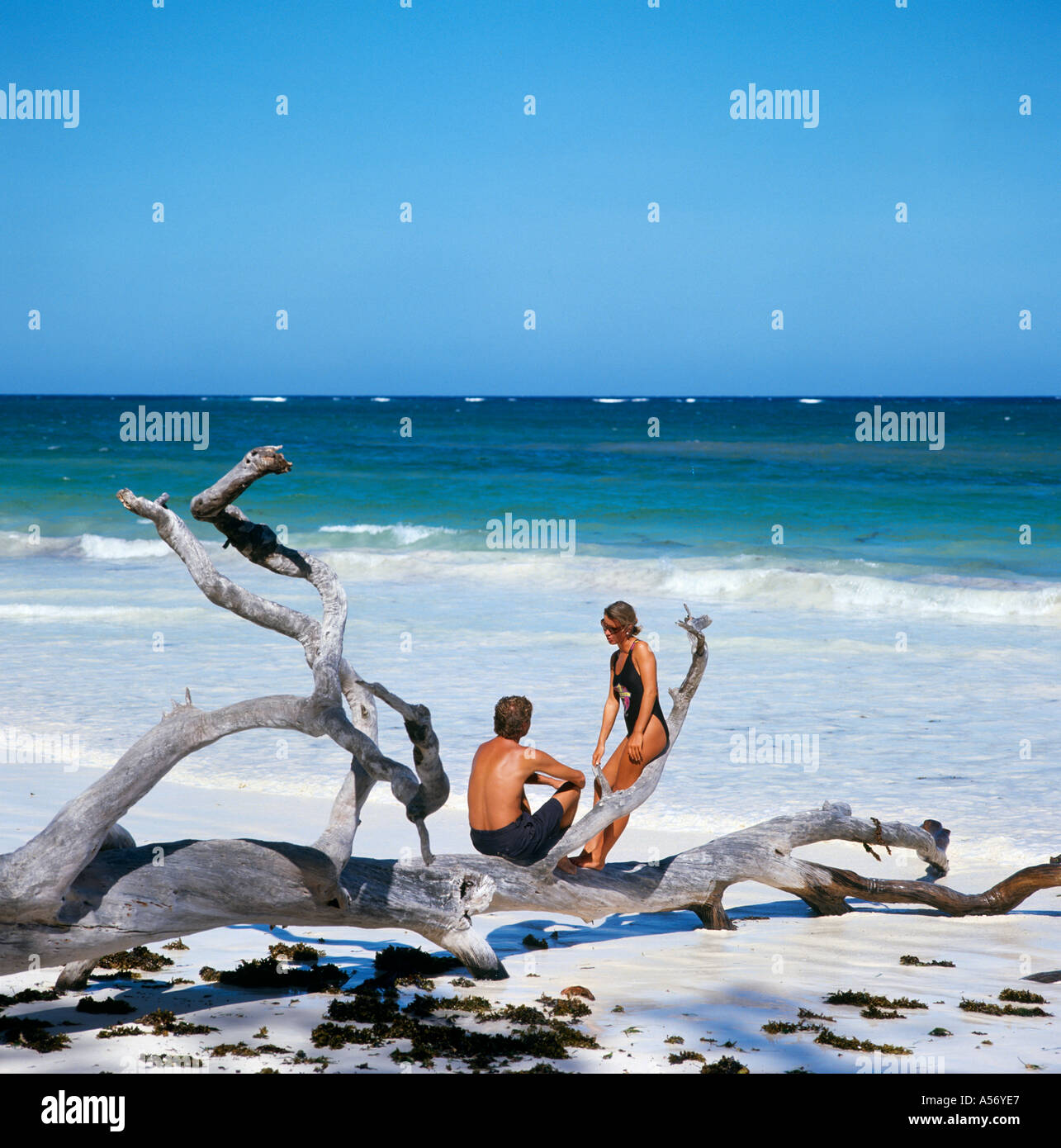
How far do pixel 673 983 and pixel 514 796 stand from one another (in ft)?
4.06

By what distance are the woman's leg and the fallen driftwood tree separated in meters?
0.14

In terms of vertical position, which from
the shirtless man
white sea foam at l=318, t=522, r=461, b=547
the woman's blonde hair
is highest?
white sea foam at l=318, t=522, r=461, b=547

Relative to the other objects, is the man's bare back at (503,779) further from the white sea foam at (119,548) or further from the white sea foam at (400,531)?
the white sea foam at (400,531)

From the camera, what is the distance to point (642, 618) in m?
20.7

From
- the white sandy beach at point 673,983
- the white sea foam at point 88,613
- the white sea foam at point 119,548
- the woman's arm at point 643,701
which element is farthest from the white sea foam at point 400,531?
the woman's arm at point 643,701

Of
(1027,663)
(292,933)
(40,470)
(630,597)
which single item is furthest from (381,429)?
(292,933)

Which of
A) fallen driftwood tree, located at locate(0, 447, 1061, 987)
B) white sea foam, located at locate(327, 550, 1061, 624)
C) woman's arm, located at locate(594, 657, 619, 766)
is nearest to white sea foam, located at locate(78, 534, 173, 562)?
white sea foam, located at locate(327, 550, 1061, 624)

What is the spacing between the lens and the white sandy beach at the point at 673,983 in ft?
16.3

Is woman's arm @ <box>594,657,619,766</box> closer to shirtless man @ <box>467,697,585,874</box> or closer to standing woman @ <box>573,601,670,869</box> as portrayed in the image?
standing woman @ <box>573,601,670,869</box>

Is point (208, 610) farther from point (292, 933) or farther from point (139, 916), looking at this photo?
point (139, 916)

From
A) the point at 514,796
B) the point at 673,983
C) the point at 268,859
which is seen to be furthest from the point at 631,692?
the point at 268,859

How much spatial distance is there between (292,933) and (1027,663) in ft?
39.9

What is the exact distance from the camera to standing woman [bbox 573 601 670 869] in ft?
23.0

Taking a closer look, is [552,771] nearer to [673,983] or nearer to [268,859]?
[673,983]
